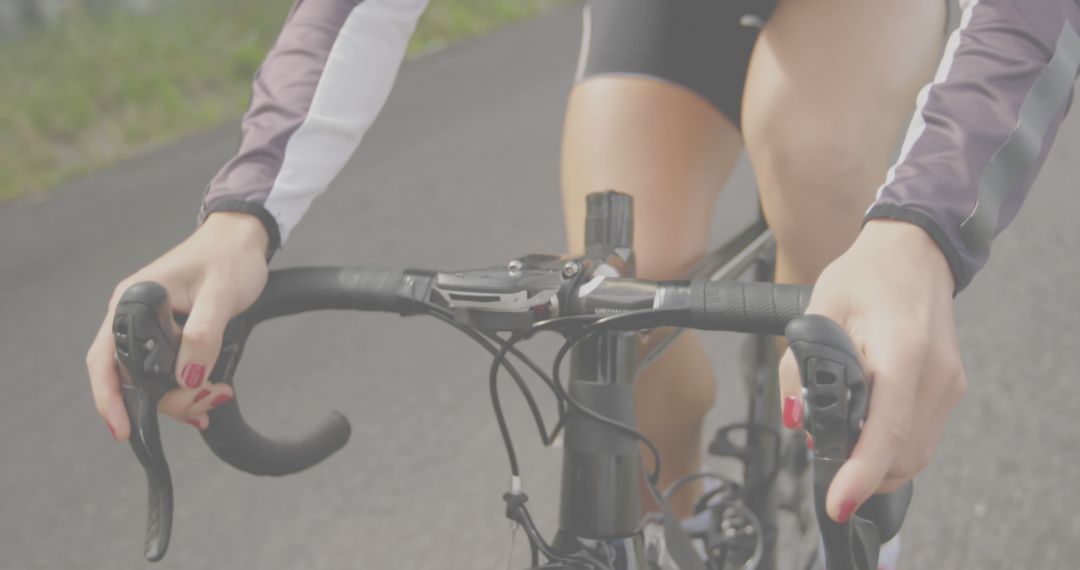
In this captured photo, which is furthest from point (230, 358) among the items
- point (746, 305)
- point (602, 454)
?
point (746, 305)

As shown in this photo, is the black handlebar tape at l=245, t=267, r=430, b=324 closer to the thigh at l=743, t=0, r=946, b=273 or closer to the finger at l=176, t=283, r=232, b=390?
the finger at l=176, t=283, r=232, b=390

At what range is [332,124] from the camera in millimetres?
1451

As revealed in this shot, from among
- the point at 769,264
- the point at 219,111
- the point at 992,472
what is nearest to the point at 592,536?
the point at 769,264

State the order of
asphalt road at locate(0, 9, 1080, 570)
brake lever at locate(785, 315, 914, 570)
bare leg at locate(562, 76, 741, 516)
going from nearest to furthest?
brake lever at locate(785, 315, 914, 570), bare leg at locate(562, 76, 741, 516), asphalt road at locate(0, 9, 1080, 570)

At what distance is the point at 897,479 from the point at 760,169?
2.62ft

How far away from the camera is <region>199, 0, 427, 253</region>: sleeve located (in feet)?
4.56

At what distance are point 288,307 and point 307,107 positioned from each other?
27 cm

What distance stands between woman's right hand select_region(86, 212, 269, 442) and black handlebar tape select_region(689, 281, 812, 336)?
54 centimetres

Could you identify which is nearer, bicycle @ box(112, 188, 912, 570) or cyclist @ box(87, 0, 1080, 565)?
cyclist @ box(87, 0, 1080, 565)

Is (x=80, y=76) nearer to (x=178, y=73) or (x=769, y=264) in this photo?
(x=178, y=73)

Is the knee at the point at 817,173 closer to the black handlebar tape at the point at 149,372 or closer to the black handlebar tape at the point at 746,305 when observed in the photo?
the black handlebar tape at the point at 746,305

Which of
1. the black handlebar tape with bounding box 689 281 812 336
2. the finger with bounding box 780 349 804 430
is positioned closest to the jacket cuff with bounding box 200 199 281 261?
the black handlebar tape with bounding box 689 281 812 336

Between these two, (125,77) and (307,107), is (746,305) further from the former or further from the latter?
(125,77)

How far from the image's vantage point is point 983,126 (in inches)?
42.0
